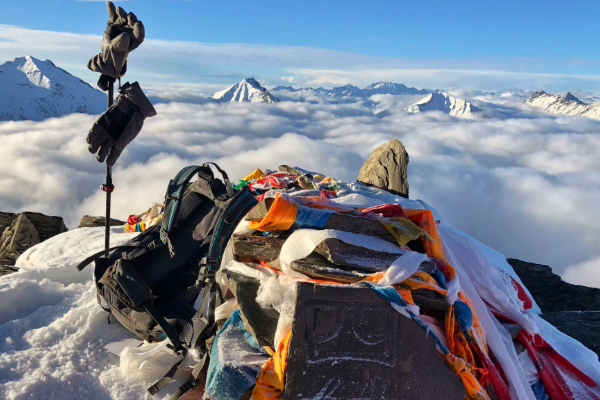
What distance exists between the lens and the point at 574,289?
6.93 metres

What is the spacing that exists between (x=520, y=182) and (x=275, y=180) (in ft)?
675

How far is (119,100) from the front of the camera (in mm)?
4352

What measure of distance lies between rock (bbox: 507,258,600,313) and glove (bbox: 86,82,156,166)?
22.6ft

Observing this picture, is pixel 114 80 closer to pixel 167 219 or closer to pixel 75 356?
pixel 167 219

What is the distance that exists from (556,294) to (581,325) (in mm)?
2351

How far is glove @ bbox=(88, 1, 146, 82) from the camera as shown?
4.32 metres

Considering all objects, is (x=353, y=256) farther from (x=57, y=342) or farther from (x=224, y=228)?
(x=57, y=342)

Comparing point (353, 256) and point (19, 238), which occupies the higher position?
point (353, 256)

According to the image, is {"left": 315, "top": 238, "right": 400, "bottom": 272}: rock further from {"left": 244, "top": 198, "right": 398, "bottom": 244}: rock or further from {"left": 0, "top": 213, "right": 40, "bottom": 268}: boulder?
A: {"left": 0, "top": 213, "right": 40, "bottom": 268}: boulder

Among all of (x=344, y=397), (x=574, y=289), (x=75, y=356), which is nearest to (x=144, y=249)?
(x=75, y=356)

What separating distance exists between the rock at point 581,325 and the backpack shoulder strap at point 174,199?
456 centimetres

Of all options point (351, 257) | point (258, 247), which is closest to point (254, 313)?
point (258, 247)

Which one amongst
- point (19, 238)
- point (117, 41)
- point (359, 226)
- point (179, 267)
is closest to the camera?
point (359, 226)

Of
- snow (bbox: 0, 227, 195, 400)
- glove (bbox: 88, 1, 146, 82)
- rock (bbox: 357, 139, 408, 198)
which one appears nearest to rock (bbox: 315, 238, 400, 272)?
snow (bbox: 0, 227, 195, 400)
